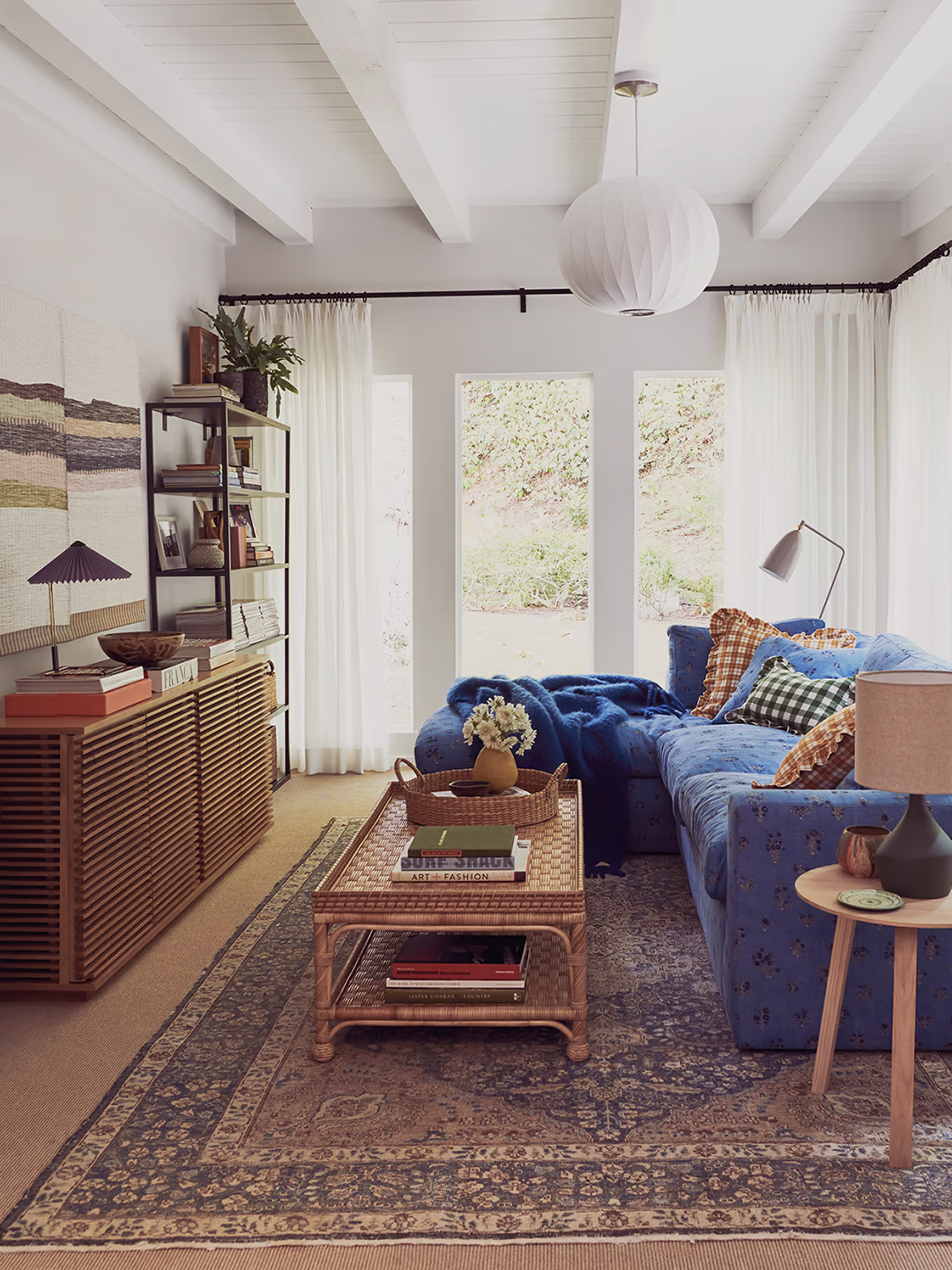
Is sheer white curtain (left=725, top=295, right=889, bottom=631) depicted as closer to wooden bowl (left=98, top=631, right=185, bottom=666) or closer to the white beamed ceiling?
the white beamed ceiling

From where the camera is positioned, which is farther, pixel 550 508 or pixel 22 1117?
pixel 550 508

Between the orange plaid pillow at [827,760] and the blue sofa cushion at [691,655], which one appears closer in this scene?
the orange plaid pillow at [827,760]

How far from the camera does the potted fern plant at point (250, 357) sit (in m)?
5.04

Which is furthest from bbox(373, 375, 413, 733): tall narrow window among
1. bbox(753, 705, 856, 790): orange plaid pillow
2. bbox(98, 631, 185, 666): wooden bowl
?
bbox(753, 705, 856, 790): orange plaid pillow

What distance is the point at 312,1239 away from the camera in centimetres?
182

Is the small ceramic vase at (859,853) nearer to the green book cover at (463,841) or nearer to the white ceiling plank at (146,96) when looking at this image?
the green book cover at (463,841)

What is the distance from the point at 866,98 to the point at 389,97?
1661mm

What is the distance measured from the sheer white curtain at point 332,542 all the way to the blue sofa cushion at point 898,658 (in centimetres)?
273

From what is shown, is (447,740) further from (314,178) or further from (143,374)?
(314,178)

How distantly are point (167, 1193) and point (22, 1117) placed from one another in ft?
1.63

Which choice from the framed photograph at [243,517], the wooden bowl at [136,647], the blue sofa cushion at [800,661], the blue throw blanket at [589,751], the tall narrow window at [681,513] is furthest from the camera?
Result: the tall narrow window at [681,513]

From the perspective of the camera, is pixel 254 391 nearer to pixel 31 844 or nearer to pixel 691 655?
pixel 691 655

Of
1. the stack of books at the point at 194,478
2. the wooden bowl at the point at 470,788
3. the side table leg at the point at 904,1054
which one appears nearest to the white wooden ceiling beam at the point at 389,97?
the stack of books at the point at 194,478

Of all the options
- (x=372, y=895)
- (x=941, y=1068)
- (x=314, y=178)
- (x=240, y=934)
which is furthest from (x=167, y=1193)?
(x=314, y=178)
